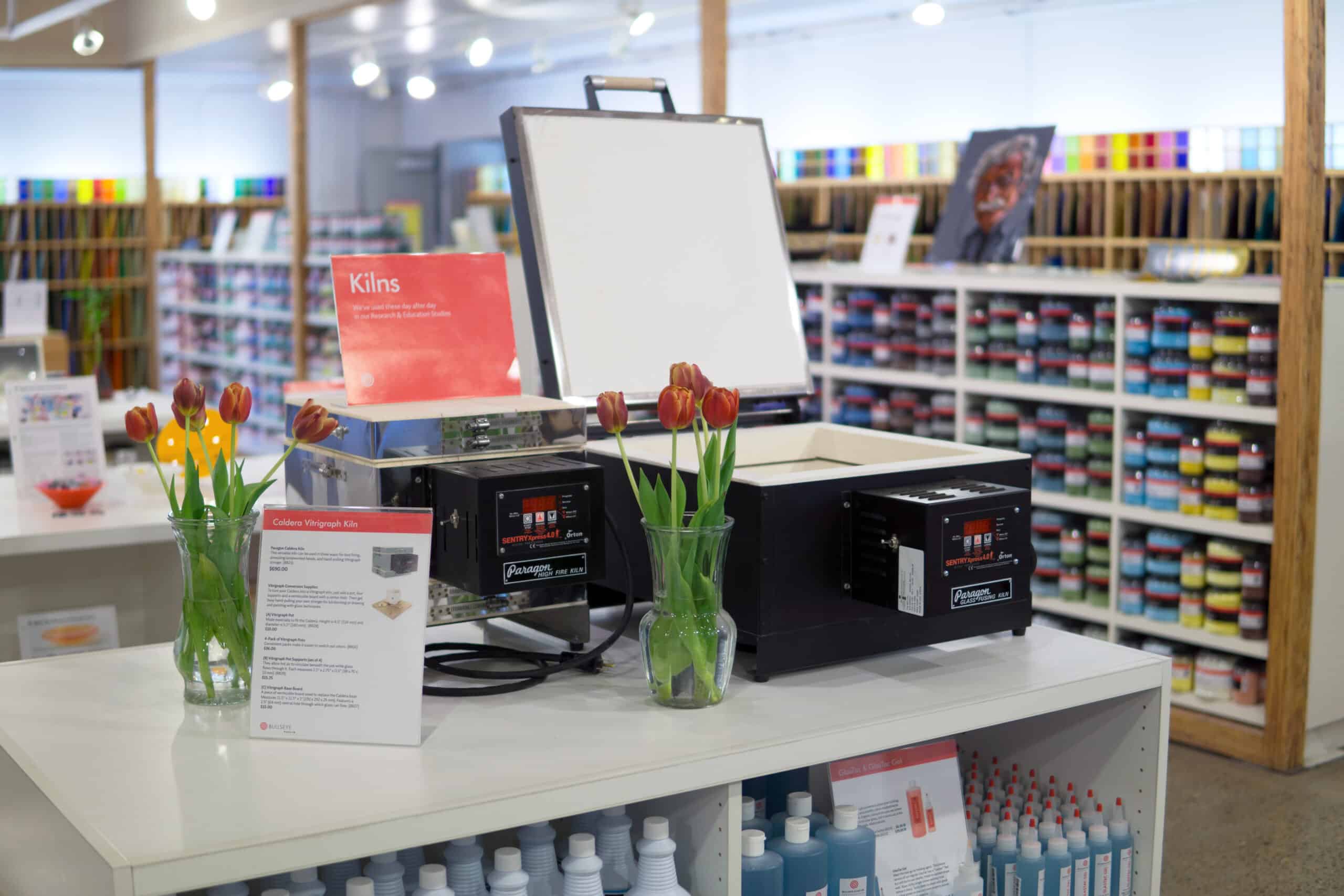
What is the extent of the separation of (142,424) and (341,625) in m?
0.42

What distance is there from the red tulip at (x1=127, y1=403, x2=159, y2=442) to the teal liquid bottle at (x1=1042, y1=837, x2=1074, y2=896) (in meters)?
1.36

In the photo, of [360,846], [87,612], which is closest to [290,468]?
[360,846]

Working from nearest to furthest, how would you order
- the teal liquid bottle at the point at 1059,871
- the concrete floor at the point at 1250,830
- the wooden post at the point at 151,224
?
the teal liquid bottle at the point at 1059,871 < the concrete floor at the point at 1250,830 < the wooden post at the point at 151,224

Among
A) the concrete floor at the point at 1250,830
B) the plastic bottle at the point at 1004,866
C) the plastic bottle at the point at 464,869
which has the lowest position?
the concrete floor at the point at 1250,830

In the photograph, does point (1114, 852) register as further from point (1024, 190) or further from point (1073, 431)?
point (1024, 190)

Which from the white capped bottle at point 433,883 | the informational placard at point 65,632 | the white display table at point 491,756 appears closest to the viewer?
the white display table at point 491,756

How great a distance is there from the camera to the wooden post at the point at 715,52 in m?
4.65

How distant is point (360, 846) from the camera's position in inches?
55.1

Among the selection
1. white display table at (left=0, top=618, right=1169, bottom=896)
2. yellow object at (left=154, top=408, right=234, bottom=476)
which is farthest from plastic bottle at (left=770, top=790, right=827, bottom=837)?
yellow object at (left=154, top=408, right=234, bottom=476)

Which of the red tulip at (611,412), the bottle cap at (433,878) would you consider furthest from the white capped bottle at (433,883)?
the red tulip at (611,412)

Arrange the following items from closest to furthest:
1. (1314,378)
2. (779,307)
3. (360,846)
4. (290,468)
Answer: (360,846) < (290,468) < (779,307) < (1314,378)

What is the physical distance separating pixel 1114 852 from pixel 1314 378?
2.26m

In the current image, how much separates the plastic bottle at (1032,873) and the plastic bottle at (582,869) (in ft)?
2.35

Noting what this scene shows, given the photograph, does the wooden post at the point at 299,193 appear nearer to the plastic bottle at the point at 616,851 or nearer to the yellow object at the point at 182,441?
the yellow object at the point at 182,441
